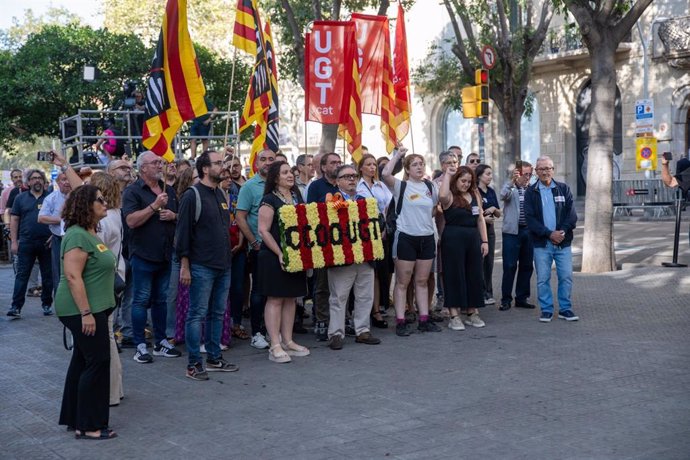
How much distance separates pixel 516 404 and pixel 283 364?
8.25 ft

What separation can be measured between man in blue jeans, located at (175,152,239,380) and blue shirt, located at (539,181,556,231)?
13.8ft

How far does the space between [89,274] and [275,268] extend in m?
2.64

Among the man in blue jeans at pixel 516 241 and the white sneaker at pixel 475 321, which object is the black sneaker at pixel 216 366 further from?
the man in blue jeans at pixel 516 241

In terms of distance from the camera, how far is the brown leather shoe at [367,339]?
928 cm

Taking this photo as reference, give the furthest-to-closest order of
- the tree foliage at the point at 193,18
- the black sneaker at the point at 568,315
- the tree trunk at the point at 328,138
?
the tree foliage at the point at 193,18, the tree trunk at the point at 328,138, the black sneaker at the point at 568,315

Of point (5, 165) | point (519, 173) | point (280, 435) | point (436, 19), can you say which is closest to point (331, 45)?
point (519, 173)

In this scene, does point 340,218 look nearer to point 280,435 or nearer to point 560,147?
point 280,435

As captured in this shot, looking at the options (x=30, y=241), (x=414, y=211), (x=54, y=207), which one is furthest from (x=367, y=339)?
(x=30, y=241)

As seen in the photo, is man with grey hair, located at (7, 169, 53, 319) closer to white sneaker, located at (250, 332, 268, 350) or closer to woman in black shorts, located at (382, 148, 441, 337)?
white sneaker, located at (250, 332, 268, 350)

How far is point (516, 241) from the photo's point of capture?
11.5m

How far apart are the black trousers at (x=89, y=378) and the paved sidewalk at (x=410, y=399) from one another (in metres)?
0.18

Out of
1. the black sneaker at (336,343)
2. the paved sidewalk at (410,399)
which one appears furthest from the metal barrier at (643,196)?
the black sneaker at (336,343)

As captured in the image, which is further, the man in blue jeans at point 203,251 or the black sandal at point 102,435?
the man in blue jeans at point 203,251

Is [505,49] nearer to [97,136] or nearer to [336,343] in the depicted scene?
[97,136]
